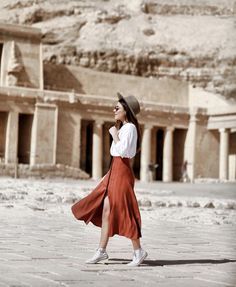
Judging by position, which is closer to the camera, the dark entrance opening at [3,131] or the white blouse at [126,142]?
the white blouse at [126,142]

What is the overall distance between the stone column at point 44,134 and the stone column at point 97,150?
2701 mm

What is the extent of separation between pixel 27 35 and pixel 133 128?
1522 inches

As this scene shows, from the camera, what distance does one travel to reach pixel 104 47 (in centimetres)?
5981

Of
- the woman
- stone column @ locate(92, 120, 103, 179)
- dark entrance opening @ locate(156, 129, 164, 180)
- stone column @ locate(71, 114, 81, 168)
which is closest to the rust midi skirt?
the woman

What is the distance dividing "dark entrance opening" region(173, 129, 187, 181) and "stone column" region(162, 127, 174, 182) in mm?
1898

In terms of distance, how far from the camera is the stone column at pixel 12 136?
1564 inches

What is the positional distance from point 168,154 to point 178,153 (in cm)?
295

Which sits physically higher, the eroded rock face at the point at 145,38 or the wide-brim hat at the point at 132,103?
the eroded rock face at the point at 145,38

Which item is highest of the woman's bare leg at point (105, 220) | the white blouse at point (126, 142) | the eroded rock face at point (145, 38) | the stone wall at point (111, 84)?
the eroded rock face at point (145, 38)

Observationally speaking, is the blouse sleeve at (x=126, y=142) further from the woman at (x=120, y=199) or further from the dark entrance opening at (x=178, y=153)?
the dark entrance opening at (x=178, y=153)

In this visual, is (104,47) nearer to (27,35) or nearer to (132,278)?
(27,35)

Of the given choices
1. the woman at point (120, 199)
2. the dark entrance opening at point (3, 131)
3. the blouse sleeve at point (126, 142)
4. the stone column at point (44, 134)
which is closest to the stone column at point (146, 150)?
the stone column at point (44, 134)

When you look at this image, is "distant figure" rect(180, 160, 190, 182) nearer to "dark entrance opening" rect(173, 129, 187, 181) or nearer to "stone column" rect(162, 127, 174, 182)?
"stone column" rect(162, 127, 174, 182)

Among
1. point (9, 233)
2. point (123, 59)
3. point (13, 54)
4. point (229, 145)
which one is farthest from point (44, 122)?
point (9, 233)
